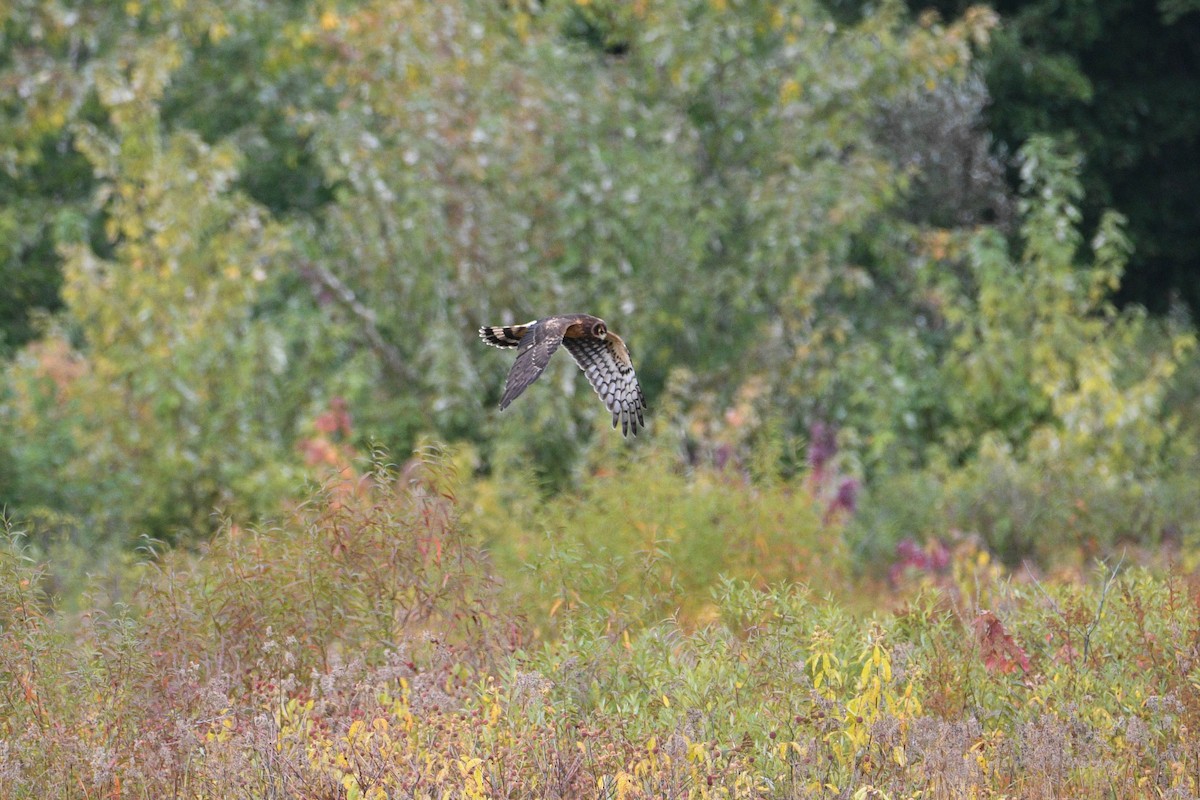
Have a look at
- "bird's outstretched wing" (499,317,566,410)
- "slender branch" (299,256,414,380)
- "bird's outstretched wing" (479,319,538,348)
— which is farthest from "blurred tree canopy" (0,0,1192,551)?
"bird's outstretched wing" (499,317,566,410)

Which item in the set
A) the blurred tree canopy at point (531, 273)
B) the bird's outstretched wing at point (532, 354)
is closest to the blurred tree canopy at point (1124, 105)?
the blurred tree canopy at point (531, 273)

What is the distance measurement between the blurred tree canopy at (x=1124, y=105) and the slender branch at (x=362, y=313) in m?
6.27

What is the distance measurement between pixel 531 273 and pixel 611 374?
17.9 feet

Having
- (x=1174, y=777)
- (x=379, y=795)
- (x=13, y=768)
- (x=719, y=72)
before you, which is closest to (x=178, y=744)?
(x=13, y=768)

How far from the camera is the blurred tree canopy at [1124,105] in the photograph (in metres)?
15.7

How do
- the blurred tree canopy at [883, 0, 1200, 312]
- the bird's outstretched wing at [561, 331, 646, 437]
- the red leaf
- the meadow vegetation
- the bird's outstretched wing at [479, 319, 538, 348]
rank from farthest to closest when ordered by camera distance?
the blurred tree canopy at [883, 0, 1200, 312], the bird's outstretched wing at [561, 331, 646, 437], the bird's outstretched wing at [479, 319, 538, 348], the meadow vegetation, the red leaf

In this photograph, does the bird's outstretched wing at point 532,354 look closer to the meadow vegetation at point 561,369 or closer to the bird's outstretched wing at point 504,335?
the bird's outstretched wing at point 504,335

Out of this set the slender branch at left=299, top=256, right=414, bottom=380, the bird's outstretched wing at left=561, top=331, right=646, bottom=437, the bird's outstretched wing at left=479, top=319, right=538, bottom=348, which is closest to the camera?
the bird's outstretched wing at left=479, top=319, right=538, bottom=348

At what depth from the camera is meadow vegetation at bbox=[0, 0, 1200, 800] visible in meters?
5.88

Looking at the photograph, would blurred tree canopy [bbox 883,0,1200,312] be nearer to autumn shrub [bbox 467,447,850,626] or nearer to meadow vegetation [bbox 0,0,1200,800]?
meadow vegetation [bbox 0,0,1200,800]

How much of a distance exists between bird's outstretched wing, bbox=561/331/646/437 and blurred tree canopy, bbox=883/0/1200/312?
31.4 feet

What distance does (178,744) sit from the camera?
5.00 metres

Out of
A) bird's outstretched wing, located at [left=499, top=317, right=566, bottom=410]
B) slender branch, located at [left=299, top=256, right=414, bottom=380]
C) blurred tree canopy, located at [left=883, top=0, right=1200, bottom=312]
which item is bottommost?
slender branch, located at [left=299, top=256, right=414, bottom=380]

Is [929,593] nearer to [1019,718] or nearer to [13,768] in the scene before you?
[1019,718]
